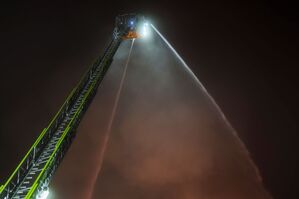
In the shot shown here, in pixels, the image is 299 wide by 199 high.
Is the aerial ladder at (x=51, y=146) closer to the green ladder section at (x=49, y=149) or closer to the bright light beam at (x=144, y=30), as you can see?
the green ladder section at (x=49, y=149)

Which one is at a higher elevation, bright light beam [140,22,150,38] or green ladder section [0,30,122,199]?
bright light beam [140,22,150,38]

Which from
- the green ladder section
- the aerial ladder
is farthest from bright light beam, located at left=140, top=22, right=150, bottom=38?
the green ladder section

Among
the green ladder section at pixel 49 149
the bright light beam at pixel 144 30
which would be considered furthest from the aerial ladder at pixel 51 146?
the bright light beam at pixel 144 30

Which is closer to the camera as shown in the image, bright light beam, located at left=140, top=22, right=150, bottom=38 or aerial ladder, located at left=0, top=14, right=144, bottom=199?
aerial ladder, located at left=0, top=14, right=144, bottom=199

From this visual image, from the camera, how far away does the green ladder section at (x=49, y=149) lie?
10.2m

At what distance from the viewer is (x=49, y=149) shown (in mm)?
11586

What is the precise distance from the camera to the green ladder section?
1024 centimetres

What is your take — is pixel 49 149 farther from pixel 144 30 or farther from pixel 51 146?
pixel 144 30

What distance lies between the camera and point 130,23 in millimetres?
19266

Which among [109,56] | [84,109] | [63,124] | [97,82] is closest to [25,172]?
[63,124]

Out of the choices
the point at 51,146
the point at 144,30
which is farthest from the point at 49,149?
the point at 144,30

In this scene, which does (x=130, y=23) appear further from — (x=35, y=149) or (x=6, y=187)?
(x=6, y=187)

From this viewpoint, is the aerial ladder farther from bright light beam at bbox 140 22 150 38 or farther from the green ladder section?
bright light beam at bbox 140 22 150 38

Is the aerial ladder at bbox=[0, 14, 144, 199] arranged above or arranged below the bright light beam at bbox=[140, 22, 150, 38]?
below
